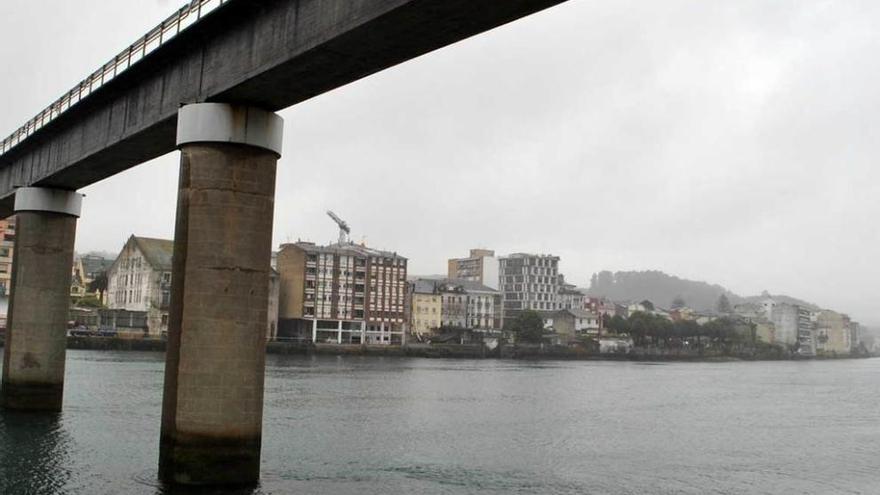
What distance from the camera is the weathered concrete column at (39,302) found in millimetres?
35531

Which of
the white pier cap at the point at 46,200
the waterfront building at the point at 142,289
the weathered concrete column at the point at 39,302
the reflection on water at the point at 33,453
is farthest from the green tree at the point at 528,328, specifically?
Answer: the reflection on water at the point at 33,453

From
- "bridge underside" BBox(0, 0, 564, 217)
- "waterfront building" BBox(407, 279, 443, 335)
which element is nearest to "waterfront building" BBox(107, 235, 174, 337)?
"waterfront building" BBox(407, 279, 443, 335)

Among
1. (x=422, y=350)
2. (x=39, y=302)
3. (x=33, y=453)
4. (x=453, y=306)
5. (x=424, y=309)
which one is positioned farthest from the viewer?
(x=453, y=306)

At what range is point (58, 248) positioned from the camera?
36.7 m

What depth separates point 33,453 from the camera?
2712cm

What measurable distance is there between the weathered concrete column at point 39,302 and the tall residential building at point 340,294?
103400 millimetres

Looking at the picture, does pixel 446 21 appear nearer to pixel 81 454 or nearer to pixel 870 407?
pixel 81 454

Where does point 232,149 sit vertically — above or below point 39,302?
above

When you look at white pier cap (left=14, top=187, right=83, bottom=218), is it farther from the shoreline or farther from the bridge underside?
the shoreline

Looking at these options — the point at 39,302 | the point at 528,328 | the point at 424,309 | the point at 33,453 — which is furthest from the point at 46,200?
the point at 424,309

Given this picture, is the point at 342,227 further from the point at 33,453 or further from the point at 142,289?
the point at 33,453

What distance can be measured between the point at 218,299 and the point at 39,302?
62.4 feet

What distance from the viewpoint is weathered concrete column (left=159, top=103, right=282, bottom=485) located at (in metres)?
21.1

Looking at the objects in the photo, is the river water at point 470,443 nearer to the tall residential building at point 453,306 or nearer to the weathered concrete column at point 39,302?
the weathered concrete column at point 39,302
